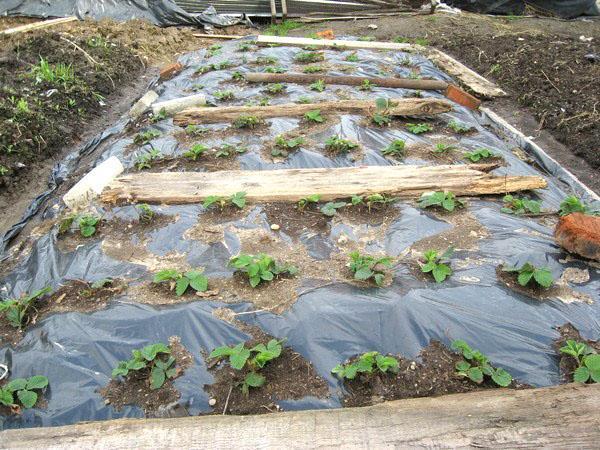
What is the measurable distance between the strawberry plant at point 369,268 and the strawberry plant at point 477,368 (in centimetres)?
59

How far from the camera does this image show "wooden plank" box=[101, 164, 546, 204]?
351cm

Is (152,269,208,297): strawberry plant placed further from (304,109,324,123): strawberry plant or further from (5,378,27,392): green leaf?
(304,109,324,123): strawberry plant

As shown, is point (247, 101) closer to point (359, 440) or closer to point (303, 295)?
point (303, 295)

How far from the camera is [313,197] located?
3391 mm

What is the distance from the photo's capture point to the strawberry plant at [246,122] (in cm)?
485

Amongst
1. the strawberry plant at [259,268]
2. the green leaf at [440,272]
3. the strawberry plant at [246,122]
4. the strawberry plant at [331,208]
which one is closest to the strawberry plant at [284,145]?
the strawberry plant at [246,122]

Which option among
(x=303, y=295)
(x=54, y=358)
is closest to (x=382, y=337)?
(x=303, y=295)

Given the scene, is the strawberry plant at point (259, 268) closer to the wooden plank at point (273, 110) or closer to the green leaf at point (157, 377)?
the green leaf at point (157, 377)

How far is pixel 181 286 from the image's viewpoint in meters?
2.57

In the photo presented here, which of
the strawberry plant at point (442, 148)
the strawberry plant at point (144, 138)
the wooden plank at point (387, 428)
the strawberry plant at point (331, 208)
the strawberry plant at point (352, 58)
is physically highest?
the strawberry plant at point (352, 58)

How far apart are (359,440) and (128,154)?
153 inches

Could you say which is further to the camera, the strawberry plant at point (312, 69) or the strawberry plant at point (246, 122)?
the strawberry plant at point (312, 69)

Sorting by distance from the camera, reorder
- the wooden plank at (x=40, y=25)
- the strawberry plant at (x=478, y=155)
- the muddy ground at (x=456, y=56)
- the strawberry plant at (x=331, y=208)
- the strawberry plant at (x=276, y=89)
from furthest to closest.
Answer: the wooden plank at (x=40, y=25) < the strawberry plant at (x=276, y=89) < the muddy ground at (x=456, y=56) < the strawberry plant at (x=478, y=155) < the strawberry plant at (x=331, y=208)

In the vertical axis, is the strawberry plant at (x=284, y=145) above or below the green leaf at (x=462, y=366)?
above
